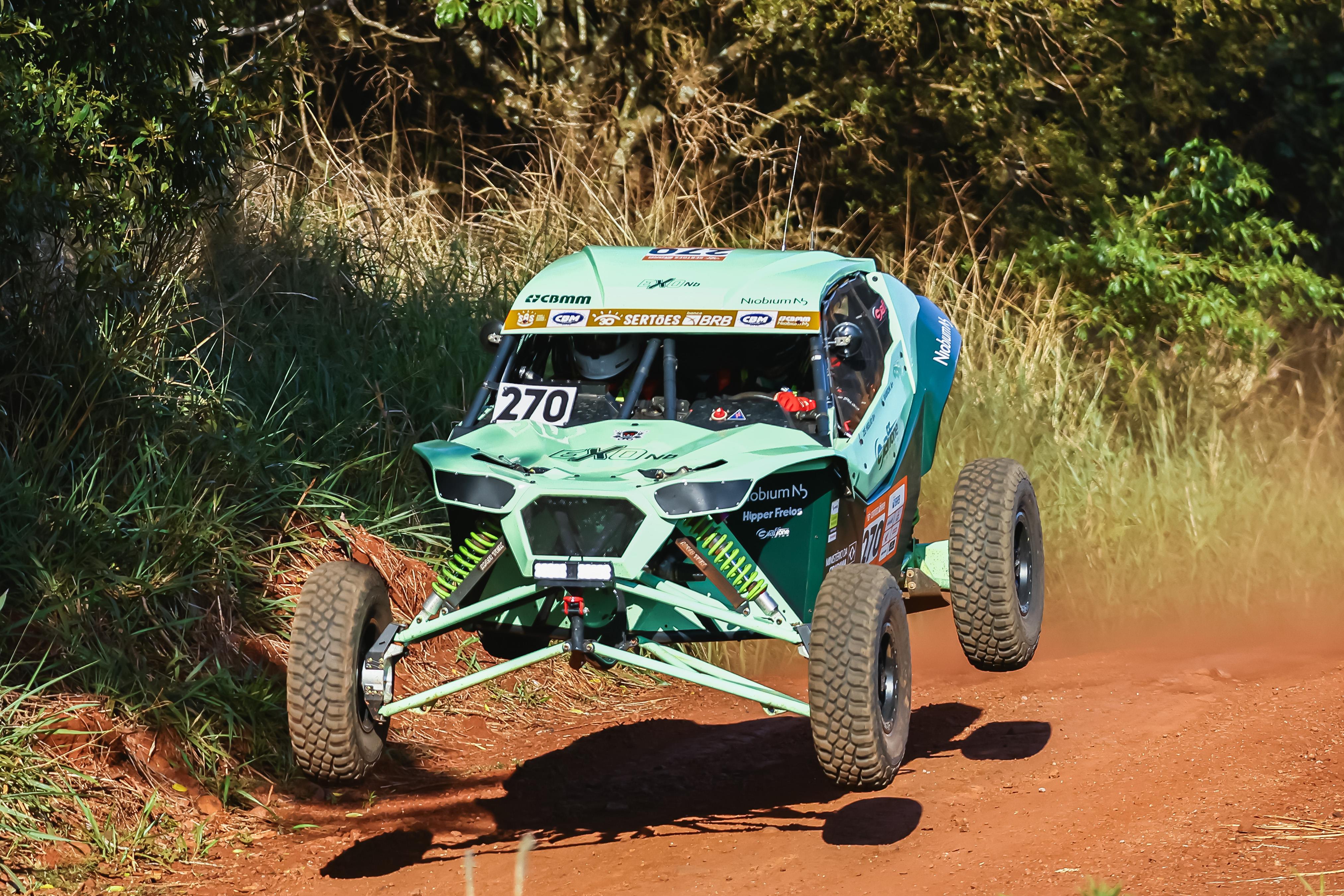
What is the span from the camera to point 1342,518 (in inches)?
495

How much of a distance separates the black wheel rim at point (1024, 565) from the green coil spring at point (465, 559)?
8.72 ft

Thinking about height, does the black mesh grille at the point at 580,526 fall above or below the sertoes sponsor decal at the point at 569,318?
below

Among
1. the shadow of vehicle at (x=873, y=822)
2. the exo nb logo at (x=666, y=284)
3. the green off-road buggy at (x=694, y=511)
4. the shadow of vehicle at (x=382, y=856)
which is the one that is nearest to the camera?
the green off-road buggy at (x=694, y=511)

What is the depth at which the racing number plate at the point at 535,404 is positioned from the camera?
6.52 meters

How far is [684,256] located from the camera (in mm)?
6934

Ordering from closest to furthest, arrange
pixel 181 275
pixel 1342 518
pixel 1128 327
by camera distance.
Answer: pixel 181 275, pixel 1342 518, pixel 1128 327

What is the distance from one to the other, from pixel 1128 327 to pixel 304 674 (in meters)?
10.3

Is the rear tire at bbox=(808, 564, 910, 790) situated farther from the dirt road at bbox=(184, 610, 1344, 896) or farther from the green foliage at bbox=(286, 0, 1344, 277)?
the green foliage at bbox=(286, 0, 1344, 277)

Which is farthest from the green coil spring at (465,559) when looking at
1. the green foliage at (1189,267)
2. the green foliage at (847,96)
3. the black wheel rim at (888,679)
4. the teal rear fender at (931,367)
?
the green foliage at (1189,267)

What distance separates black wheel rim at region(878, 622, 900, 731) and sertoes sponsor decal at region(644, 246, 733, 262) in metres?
1.89

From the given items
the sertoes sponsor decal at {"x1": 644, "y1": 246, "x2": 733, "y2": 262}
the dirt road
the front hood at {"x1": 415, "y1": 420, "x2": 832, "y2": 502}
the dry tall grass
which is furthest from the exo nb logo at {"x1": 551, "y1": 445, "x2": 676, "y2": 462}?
the dry tall grass

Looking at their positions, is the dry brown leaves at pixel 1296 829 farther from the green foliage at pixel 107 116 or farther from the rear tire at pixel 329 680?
the green foliage at pixel 107 116

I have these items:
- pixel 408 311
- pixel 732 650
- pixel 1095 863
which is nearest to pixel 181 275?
pixel 408 311

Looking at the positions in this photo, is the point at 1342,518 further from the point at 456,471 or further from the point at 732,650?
the point at 456,471
